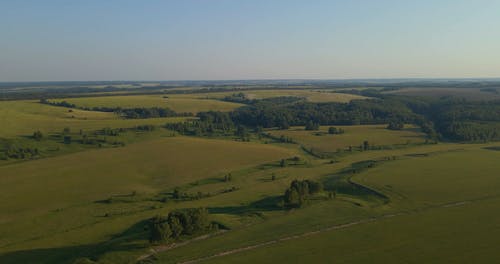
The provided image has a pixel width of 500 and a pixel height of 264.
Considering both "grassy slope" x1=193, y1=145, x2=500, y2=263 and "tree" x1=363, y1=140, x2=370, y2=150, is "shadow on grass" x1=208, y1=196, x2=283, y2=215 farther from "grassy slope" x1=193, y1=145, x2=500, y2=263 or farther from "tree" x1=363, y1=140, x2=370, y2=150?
"tree" x1=363, y1=140, x2=370, y2=150

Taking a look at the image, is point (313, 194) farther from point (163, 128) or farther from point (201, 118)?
point (201, 118)

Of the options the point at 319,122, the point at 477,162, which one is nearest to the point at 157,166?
the point at 477,162

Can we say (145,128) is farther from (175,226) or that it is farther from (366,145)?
(175,226)

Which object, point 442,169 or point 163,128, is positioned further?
point 163,128

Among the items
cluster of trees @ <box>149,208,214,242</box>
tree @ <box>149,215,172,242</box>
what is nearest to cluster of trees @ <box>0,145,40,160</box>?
cluster of trees @ <box>149,208,214,242</box>

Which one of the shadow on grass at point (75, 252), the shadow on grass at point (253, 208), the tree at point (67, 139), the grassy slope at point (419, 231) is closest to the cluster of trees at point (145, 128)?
the tree at point (67, 139)

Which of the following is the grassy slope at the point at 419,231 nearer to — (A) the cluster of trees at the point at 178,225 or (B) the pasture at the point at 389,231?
(B) the pasture at the point at 389,231

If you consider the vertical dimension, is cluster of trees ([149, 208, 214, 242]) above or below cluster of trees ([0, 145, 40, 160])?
below
